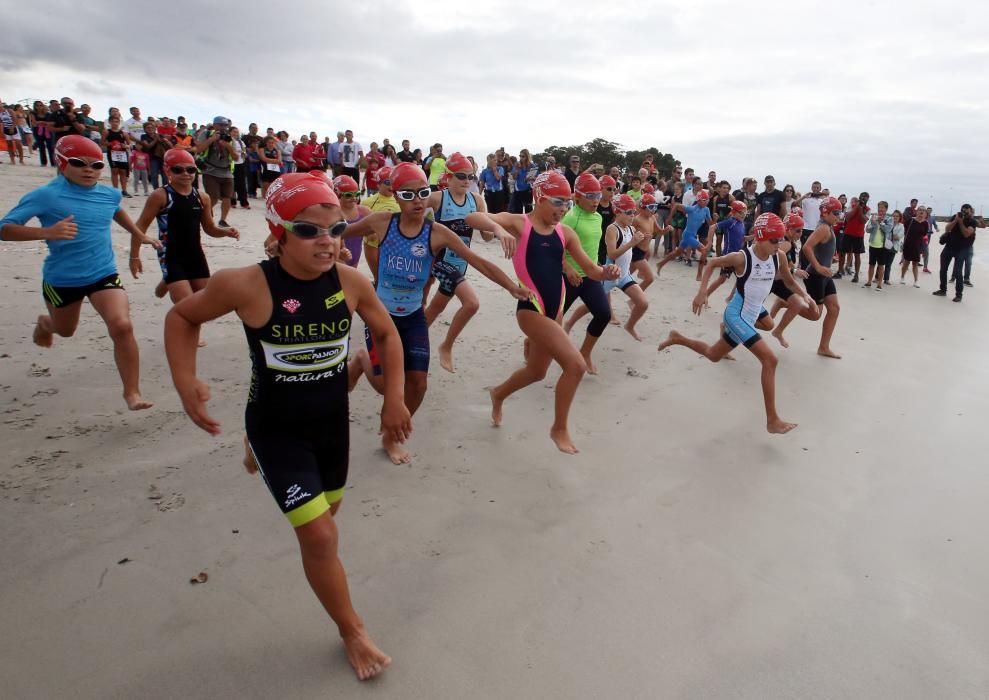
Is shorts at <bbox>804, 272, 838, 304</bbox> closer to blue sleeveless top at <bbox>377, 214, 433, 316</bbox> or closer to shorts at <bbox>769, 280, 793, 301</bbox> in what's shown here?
shorts at <bbox>769, 280, 793, 301</bbox>


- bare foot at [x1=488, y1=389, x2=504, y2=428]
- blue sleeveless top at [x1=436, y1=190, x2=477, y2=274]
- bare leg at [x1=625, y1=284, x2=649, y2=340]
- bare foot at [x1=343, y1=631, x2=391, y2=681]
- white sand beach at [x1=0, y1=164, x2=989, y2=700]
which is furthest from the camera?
bare leg at [x1=625, y1=284, x2=649, y2=340]

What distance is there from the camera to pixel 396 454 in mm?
4418

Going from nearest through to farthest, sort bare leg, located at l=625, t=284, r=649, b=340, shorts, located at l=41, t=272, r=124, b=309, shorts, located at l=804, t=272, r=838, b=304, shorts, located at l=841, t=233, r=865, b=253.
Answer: shorts, located at l=41, t=272, r=124, b=309 → bare leg, located at l=625, t=284, r=649, b=340 → shorts, located at l=804, t=272, r=838, b=304 → shorts, located at l=841, t=233, r=865, b=253

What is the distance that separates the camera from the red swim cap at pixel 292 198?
247 centimetres

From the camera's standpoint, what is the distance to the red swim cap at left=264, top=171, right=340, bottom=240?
97.2 inches

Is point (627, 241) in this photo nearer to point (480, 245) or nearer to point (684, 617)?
point (684, 617)

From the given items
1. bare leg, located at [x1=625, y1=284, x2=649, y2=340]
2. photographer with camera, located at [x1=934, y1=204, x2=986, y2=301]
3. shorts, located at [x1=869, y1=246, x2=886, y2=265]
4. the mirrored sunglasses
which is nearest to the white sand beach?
bare leg, located at [x1=625, y1=284, x2=649, y2=340]

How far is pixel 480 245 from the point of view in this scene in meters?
13.8

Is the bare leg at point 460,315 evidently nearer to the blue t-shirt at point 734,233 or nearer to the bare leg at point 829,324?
the bare leg at point 829,324

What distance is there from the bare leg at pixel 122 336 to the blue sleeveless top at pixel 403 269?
1962 millimetres

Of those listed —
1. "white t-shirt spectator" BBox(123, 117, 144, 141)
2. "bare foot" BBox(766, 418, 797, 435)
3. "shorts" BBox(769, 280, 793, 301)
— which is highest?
"white t-shirt spectator" BBox(123, 117, 144, 141)

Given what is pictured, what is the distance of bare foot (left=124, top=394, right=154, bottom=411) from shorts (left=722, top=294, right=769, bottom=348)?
197 inches

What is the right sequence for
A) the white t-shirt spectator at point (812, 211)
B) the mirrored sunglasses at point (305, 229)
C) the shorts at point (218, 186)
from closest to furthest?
the mirrored sunglasses at point (305, 229) < the shorts at point (218, 186) < the white t-shirt spectator at point (812, 211)

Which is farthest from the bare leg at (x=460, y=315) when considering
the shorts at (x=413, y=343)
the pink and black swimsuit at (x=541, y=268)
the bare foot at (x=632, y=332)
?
the bare foot at (x=632, y=332)
